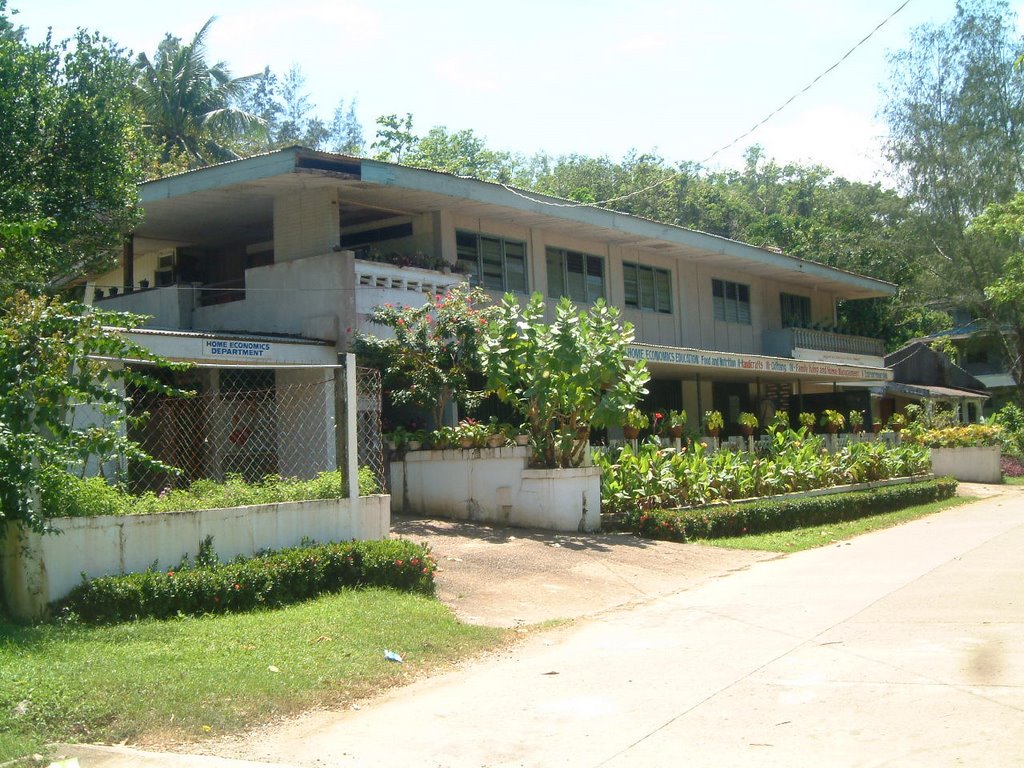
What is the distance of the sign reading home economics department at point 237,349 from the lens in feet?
51.4

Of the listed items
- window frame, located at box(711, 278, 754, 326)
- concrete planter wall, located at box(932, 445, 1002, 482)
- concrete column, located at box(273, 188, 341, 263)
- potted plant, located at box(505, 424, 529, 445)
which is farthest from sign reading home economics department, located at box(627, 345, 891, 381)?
concrete column, located at box(273, 188, 341, 263)

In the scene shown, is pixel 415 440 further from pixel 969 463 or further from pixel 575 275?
pixel 969 463

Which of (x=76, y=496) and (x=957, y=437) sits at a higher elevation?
(x=957, y=437)

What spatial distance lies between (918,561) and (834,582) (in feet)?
7.24

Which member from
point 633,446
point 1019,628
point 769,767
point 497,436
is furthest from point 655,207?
point 769,767

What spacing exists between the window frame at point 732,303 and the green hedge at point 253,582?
18737 mm

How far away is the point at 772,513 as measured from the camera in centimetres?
1758

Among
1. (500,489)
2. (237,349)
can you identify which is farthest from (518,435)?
(237,349)

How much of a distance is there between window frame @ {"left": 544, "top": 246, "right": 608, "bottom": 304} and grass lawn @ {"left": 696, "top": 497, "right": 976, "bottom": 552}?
22.2 feet

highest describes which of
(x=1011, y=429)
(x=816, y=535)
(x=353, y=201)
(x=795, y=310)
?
(x=353, y=201)

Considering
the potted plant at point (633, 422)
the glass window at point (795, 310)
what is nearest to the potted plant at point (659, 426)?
the potted plant at point (633, 422)

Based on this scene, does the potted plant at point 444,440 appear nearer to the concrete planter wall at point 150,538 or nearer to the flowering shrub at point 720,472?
the flowering shrub at point 720,472

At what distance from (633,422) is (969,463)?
593 inches

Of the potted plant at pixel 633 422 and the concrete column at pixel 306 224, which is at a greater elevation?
the concrete column at pixel 306 224
